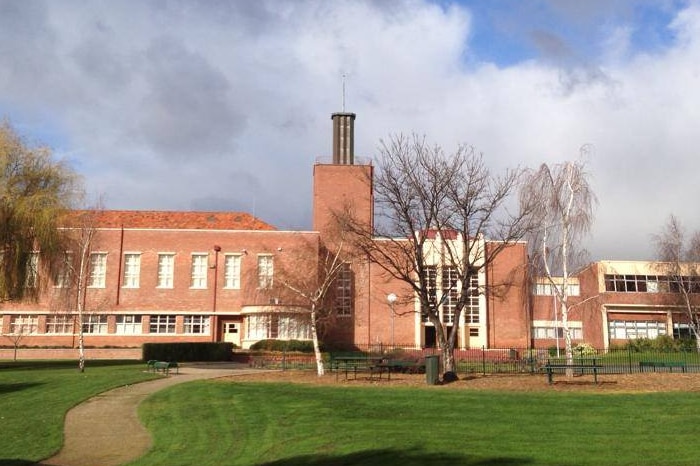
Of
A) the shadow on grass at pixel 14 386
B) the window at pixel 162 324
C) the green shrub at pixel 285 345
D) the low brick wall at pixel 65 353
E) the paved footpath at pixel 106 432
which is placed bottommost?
the paved footpath at pixel 106 432

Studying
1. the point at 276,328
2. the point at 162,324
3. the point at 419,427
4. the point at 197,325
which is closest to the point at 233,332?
the point at 197,325

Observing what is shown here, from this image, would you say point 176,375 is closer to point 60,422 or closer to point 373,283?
point 60,422

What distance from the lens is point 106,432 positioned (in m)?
15.5

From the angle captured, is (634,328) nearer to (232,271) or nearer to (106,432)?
(232,271)

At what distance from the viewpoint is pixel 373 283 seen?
52.0m

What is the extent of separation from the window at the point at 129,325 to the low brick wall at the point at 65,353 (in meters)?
3.95

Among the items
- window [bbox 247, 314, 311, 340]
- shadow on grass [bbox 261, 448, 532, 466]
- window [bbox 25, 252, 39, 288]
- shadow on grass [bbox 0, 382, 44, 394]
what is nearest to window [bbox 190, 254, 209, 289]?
window [bbox 247, 314, 311, 340]

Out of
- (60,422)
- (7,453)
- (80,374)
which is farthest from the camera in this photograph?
(80,374)

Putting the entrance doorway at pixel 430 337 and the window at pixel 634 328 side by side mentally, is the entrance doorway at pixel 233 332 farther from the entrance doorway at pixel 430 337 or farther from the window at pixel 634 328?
the window at pixel 634 328

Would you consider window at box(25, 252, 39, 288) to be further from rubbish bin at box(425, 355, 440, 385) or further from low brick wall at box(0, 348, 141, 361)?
rubbish bin at box(425, 355, 440, 385)

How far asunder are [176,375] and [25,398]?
7963 millimetres

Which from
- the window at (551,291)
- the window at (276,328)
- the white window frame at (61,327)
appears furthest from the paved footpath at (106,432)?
the window at (551,291)

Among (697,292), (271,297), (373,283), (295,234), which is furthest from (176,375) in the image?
(697,292)

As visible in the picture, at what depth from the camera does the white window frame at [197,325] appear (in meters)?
48.8
